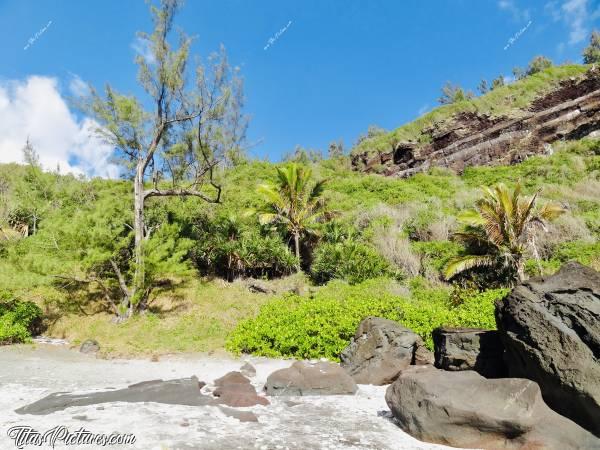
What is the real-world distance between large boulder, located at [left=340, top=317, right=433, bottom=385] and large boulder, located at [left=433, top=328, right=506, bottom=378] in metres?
0.74

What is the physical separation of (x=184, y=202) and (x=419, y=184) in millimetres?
18965

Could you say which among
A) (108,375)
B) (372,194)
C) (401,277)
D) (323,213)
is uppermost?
(372,194)

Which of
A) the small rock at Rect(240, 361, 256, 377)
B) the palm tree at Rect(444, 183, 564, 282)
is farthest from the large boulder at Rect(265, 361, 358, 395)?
the palm tree at Rect(444, 183, 564, 282)

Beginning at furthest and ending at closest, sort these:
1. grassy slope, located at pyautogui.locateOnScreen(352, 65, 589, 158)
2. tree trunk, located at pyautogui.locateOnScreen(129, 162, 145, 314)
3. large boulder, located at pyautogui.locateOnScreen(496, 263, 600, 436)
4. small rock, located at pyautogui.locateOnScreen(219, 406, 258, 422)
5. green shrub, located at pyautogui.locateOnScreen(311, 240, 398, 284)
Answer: grassy slope, located at pyautogui.locateOnScreen(352, 65, 589, 158) → green shrub, located at pyautogui.locateOnScreen(311, 240, 398, 284) → tree trunk, located at pyautogui.locateOnScreen(129, 162, 145, 314) → small rock, located at pyautogui.locateOnScreen(219, 406, 258, 422) → large boulder, located at pyautogui.locateOnScreen(496, 263, 600, 436)

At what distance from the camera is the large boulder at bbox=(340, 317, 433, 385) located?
305 inches

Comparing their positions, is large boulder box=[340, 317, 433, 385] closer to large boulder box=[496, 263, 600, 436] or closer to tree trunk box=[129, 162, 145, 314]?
large boulder box=[496, 263, 600, 436]

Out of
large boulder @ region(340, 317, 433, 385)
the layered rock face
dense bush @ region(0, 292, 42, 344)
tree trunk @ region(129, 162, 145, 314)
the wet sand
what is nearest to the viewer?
the wet sand

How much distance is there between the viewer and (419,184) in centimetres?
3112

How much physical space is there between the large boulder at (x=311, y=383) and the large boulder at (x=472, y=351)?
5.90ft

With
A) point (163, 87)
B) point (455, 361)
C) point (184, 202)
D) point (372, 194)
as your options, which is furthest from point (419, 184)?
point (455, 361)

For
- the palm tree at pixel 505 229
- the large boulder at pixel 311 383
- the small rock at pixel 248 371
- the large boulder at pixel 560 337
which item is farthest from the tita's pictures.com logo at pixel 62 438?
the palm tree at pixel 505 229

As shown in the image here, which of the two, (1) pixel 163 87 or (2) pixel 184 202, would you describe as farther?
(2) pixel 184 202

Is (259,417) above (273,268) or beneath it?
beneath

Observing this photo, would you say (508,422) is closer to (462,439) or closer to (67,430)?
(462,439)
